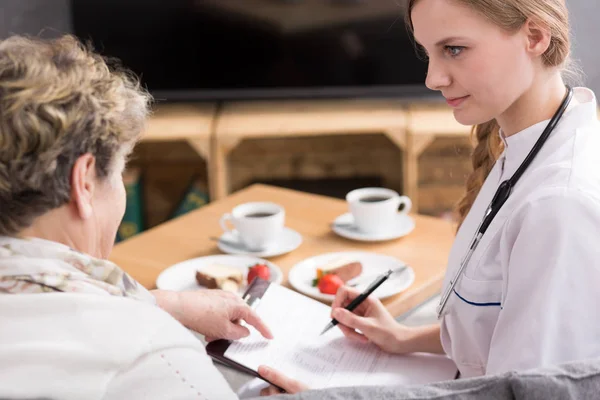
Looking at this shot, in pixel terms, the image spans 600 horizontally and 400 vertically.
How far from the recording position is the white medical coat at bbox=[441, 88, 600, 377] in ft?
3.25

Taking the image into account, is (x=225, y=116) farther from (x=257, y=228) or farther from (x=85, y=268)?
(x=85, y=268)

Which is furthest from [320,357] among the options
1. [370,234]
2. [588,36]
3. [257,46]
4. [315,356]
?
[588,36]

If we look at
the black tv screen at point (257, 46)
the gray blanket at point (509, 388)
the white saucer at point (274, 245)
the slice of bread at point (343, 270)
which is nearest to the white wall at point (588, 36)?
the black tv screen at point (257, 46)

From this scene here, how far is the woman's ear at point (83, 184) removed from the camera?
0.85 meters

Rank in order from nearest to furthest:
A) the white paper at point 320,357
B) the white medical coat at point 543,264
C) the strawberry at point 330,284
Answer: the white medical coat at point 543,264
the white paper at point 320,357
the strawberry at point 330,284

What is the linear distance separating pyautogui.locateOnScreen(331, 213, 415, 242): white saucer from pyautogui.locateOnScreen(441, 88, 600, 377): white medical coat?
1.77 feet

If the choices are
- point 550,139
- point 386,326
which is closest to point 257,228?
point 386,326

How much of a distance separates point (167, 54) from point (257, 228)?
1881 millimetres

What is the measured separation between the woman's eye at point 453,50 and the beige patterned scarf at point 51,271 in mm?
585

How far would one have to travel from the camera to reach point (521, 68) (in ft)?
3.77

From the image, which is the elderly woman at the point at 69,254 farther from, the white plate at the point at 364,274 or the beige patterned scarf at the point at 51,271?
the white plate at the point at 364,274

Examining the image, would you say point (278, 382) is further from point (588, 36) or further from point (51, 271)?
point (588, 36)

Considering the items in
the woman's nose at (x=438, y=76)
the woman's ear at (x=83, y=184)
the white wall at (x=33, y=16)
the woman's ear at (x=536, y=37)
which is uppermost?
the woman's ear at (x=536, y=37)

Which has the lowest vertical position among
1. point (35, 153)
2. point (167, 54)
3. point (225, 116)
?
point (225, 116)
